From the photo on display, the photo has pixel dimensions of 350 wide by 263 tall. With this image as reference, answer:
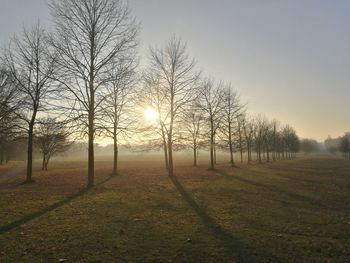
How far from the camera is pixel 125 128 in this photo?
72.6 ft

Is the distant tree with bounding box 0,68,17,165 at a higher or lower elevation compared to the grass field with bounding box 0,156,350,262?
higher

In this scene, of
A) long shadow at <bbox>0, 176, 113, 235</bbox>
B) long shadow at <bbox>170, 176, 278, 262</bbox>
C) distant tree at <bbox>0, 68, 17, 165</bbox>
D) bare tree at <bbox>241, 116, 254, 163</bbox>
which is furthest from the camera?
bare tree at <bbox>241, 116, 254, 163</bbox>

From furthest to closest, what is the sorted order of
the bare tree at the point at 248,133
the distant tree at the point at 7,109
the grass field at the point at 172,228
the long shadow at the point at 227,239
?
the bare tree at the point at 248,133
the distant tree at the point at 7,109
the grass field at the point at 172,228
the long shadow at the point at 227,239

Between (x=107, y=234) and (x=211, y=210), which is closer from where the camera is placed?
(x=107, y=234)

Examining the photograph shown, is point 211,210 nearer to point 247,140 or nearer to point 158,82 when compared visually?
point 158,82

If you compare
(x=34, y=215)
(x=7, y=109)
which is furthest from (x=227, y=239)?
(x=7, y=109)

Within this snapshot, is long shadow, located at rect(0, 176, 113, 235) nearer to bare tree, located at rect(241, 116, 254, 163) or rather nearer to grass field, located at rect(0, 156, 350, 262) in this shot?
grass field, located at rect(0, 156, 350, 262)

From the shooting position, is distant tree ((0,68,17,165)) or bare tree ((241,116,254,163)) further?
bare tree ((241,116,254,163))

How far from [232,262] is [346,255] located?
2827mm

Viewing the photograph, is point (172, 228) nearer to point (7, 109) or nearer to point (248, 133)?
point (7, 109)

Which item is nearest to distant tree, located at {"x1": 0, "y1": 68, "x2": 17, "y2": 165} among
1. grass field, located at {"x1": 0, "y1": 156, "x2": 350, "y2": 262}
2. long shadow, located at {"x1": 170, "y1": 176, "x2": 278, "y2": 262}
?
grass field, located at {"x1": 0, "y1": 156, "x2": 350, "y2": 262}

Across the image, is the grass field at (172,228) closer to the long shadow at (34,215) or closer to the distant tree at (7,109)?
the long shadow at (34,215)

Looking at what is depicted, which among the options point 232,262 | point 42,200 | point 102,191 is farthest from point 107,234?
point 102,191

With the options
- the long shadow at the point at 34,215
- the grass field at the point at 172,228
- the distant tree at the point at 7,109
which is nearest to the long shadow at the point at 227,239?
the grass field at the point at 172,228
